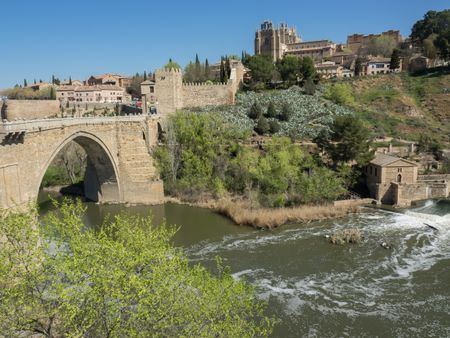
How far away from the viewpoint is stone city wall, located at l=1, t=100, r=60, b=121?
1446 inches

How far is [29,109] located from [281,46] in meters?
57.5

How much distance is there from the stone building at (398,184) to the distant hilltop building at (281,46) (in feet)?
181

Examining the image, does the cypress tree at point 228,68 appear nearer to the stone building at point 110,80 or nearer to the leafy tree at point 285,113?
the leafy tree at point 285,113

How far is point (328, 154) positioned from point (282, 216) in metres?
9.57

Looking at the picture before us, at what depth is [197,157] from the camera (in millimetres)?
29375

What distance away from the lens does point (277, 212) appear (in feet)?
75.0

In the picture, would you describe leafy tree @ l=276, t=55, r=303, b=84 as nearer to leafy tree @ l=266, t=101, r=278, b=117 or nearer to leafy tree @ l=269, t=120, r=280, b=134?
leafy tree @ l=266, t=101, r=278, b=117

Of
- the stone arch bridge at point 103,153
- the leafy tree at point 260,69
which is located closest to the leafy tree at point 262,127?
the stone arch bridge at point 103,153

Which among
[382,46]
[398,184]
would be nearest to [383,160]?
[398,184]

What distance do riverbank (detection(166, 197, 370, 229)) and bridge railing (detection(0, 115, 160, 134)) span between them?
29.7 feet

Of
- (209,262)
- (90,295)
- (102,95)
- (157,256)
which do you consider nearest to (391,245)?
(209,262)

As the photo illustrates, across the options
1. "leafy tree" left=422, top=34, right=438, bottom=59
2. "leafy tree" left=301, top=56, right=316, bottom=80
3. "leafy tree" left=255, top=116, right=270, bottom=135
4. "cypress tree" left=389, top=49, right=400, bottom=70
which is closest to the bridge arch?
"leafy tree" left=255, top=116, right=270, bottom=135

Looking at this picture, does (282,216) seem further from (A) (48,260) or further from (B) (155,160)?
(A) (48,260)

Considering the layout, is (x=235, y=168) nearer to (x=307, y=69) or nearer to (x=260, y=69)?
(x=260, y=69)
